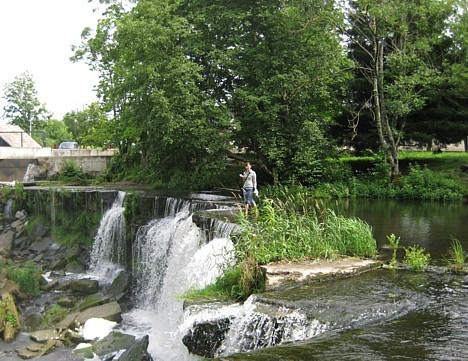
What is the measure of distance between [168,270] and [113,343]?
9.46 feet

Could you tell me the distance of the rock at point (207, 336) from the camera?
7457 mm

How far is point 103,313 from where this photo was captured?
522 inches

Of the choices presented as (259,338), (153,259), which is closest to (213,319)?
(259,338)

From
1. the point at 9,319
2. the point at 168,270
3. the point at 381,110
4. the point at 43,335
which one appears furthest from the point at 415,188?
the point at 9,319

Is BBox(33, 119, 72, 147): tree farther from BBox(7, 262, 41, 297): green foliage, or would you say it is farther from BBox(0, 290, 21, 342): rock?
BBox(0, 290, 21, 342): rock

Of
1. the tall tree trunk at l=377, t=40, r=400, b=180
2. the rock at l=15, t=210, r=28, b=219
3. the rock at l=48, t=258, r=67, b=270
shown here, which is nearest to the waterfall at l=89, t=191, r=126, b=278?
the rock at l=48, t=258, r=67, b=270

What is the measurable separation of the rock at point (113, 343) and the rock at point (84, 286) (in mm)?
4248

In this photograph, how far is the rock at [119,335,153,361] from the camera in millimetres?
9844

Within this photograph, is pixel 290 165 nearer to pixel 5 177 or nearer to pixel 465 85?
pixel 465 85

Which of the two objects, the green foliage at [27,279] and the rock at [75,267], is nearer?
the green foliage at [27,279]

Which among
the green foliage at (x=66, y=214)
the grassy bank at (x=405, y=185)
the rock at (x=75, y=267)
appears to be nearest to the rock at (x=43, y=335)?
the rock at (x=75, y=267)

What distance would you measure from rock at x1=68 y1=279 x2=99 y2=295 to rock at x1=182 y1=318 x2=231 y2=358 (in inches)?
356

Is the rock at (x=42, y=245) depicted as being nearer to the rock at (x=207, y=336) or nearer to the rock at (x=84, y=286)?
the rock at (x=84, y=286)

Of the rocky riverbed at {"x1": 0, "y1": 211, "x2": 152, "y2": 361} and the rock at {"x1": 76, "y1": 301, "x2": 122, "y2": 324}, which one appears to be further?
the rock at {"x1": 76, "y1": 301, "x2": 122, "y2": 324}
